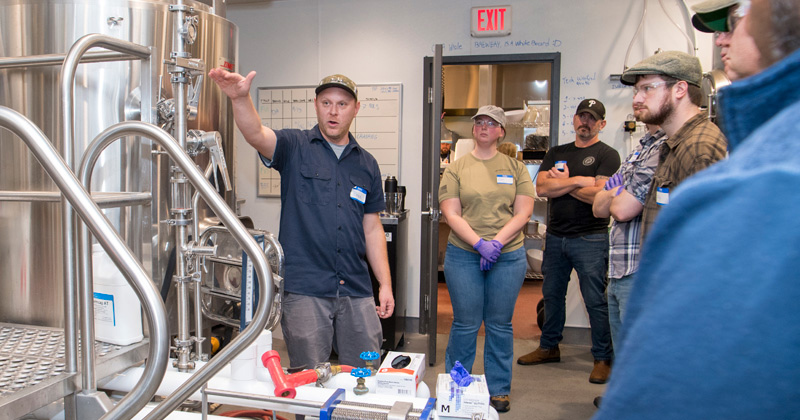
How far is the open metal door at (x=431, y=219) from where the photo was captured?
135 inches

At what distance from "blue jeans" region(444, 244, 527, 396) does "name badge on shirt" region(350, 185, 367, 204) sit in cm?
88

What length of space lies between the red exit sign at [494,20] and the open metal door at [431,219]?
2.47 ft

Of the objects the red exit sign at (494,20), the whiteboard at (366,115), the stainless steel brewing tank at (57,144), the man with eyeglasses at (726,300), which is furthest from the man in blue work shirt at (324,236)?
the red exit sign at (494,20)

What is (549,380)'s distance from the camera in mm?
3455

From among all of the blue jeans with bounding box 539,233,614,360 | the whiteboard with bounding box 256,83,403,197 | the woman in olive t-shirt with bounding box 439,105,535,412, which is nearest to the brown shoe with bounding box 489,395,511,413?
the woman in olive t-shirt with bounding box 439,105,535,412

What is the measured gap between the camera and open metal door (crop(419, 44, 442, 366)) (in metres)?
3.44

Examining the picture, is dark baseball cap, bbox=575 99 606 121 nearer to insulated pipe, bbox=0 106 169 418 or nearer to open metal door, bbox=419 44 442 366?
open metal door, bbox=419 44 442 366

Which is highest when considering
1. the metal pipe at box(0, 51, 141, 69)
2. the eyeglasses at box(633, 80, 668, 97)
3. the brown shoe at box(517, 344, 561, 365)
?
the eyeglasses at box(633, 80, 668, 97)

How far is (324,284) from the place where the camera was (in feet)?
7.14

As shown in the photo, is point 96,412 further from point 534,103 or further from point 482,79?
point 482,79

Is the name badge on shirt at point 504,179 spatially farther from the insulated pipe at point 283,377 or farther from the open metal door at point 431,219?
the insulated pipe at point 283,377

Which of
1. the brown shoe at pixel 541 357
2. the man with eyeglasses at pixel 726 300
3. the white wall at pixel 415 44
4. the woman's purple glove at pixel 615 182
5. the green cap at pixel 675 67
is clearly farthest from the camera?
the white wall at pixel 415 44

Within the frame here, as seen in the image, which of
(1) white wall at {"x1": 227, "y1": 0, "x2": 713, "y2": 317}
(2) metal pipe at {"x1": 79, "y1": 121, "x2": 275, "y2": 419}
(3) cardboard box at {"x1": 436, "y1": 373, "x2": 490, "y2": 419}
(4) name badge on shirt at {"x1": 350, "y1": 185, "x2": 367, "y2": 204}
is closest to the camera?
(2) metal pipe at {"x1": 79, "y1": 121, "x2": 275, "y2": 419}

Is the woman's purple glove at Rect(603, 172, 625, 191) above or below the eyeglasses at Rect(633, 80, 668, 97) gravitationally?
below
